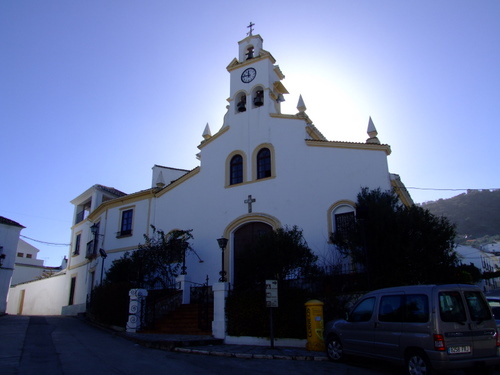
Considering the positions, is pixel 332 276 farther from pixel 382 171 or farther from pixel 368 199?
pixel 382 171

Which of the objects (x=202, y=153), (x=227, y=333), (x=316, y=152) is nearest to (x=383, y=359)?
(x=227, y=333)

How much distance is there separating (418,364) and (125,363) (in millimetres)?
6051

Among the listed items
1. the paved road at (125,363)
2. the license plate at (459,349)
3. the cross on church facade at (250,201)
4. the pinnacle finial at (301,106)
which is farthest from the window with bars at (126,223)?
the license plate at (459,349)

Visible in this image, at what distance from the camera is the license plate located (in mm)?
6996

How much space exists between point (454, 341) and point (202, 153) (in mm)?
16967

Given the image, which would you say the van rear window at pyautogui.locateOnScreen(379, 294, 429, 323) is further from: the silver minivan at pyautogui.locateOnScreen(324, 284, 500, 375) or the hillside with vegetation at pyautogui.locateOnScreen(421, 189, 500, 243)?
the hillside with vegetation at pyautogui.locateOnScreen(421, 189, 500, 243)

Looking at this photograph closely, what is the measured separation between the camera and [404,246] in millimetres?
12977

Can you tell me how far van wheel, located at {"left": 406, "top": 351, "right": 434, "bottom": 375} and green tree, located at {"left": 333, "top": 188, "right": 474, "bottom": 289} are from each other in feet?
15.7

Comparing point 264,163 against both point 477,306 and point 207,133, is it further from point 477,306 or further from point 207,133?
point 477,306

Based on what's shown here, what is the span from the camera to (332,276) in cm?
1338

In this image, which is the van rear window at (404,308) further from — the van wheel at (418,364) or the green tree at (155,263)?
the green tree at (155,263)

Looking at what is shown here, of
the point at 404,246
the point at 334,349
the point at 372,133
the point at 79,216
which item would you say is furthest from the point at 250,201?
the point at 79,216

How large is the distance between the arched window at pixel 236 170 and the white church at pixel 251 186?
0.17ft

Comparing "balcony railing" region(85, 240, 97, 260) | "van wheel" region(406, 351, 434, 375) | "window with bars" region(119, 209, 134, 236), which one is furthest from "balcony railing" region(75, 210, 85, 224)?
"van wheel" region(406, 351, 434, 375)
